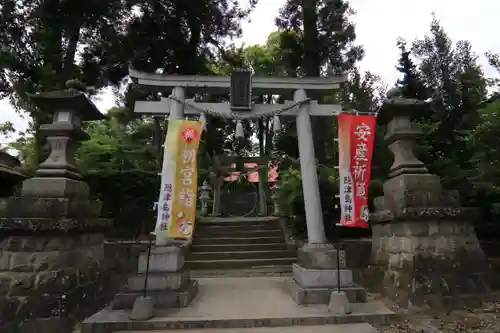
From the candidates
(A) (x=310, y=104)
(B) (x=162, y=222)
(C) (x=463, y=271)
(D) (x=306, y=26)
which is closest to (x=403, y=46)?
(D) (x=306, y=26)

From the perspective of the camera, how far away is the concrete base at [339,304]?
5078 mm

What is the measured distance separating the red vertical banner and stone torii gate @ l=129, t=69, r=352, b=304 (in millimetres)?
658

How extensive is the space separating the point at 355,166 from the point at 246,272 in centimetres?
414

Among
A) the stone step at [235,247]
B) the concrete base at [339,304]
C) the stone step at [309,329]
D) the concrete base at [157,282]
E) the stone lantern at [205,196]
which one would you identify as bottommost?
the stone step at [309,329]

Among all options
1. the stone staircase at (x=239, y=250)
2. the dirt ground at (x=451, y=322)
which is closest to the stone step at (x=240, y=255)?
the stone staircase at (x=239, y=250)

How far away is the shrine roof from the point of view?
7133 millimetres

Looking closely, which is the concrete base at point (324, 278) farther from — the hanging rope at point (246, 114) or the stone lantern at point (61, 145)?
the stone lantern at point (61, 145)

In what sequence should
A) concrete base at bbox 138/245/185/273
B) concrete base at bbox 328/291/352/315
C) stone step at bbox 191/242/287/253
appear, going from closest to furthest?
concrete base at bbox 328/291/352/315 → concrete base at bbox 138/245/185/273 → stone step at bbox 191/242/287/253

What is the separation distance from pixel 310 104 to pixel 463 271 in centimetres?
433

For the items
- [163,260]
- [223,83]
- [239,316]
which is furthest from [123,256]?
[223,83]

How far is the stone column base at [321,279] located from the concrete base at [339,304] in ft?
1.29

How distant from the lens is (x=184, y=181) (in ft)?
20.2

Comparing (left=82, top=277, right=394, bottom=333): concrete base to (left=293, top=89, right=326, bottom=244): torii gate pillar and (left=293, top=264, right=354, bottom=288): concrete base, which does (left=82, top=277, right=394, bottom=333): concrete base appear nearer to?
(left=293, top=264, right=354, bottom=288): concrete base

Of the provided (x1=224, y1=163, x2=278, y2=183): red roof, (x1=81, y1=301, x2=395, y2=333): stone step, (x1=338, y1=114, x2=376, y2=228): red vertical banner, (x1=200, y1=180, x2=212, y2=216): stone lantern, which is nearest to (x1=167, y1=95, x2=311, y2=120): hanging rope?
(x1=338, y1=114, x2=376, y2=228): red vertical banner
